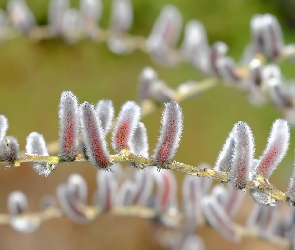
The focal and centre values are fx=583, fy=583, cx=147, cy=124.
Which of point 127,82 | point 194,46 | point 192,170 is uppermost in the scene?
point 127,82

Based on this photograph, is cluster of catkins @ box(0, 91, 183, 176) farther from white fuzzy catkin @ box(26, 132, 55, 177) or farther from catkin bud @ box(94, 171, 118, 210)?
catkin bud @ box(94, 171, 118, 210)

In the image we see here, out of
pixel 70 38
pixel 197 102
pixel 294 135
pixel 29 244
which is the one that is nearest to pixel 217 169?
pixel 70 38

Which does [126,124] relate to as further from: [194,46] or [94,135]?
[194,46]

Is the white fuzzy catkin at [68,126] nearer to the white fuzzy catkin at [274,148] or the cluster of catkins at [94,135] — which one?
the cluster of catkins at [94,135]

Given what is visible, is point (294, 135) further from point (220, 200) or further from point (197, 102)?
point (220, 200)

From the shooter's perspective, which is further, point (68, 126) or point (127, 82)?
point (127, 82)

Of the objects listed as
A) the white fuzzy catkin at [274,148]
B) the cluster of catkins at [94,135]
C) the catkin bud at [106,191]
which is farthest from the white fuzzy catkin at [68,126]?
the catkin bud at [106,191]

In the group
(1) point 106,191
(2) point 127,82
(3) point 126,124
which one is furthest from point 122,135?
(2) point 127,82
